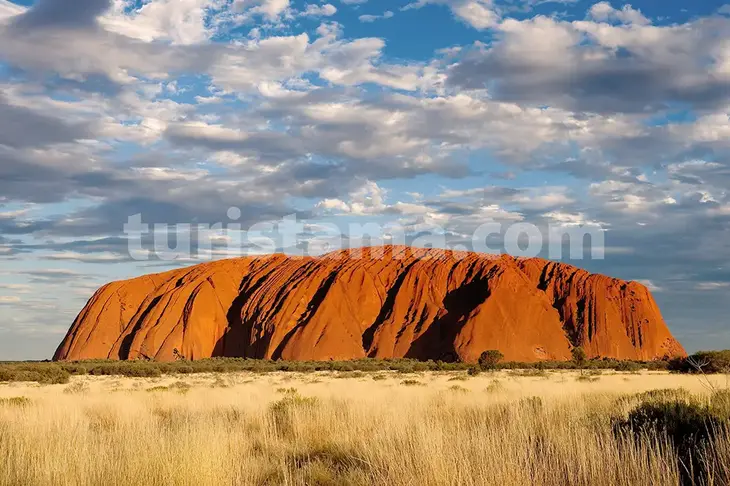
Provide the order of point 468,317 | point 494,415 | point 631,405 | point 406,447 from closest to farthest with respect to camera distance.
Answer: point 406,447 → point 631,405 → point 494,415 → point 468,317

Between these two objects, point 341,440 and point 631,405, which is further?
point 631,405

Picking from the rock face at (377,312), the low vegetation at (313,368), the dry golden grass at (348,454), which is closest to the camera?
the dry golden grass at (348,454)

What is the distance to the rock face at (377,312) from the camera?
249ft

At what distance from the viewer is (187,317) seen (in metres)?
84.1

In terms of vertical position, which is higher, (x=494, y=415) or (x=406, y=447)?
(x=406, y=447)

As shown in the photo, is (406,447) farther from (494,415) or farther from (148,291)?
(148,291)

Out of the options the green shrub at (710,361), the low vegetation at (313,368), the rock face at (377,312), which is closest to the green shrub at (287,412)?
the green shrub at (710,361)

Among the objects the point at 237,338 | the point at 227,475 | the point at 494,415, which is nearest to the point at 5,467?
the point at 227,475

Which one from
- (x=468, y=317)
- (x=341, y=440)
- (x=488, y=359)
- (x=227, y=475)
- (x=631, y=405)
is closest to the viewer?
(x=227, y=475)

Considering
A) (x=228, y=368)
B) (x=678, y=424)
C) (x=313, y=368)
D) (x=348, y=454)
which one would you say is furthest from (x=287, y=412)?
(x=228, y=368)

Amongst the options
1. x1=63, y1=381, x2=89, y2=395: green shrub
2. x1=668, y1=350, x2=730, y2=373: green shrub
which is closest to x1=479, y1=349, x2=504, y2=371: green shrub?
x1=668, y1=350, x2=730, y2=373: green shrub

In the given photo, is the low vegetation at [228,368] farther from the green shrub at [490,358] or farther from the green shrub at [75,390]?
the green shrub at [75,390]

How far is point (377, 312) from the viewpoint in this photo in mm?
82938

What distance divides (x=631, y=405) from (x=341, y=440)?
4.72 m
